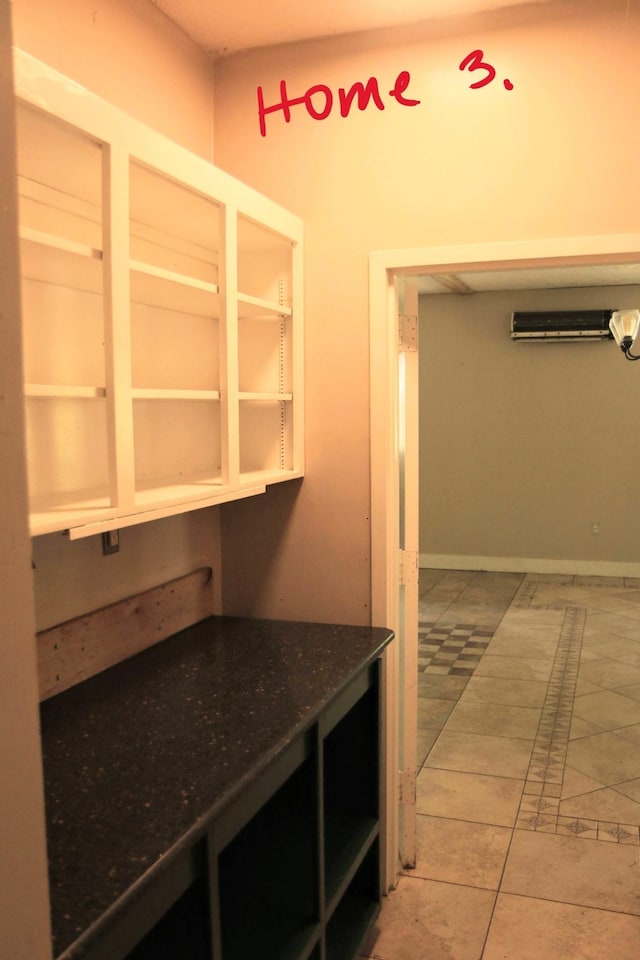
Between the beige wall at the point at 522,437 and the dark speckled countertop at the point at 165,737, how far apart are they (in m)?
5.80

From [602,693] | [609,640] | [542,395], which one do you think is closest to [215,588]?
[602,693]

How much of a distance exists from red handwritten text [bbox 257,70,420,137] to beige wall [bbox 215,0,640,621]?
0.07 ft

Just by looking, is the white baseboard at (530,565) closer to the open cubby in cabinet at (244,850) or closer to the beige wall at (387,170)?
the beige wall at (387,170)

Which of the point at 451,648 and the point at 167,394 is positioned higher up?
the point at 167,394

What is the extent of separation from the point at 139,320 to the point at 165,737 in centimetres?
119

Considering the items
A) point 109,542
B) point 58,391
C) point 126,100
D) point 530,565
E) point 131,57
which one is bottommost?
point 530,565

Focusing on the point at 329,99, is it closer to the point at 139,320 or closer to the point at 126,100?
the point at 126,100

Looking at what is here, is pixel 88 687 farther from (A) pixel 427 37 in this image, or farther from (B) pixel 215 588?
(A) pixel 427 37

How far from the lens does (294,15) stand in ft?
8.28

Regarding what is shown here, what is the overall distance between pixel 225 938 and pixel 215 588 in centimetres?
123

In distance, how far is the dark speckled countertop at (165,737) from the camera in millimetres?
1347

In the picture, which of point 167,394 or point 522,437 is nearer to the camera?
point 167,394

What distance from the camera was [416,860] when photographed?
2.99m

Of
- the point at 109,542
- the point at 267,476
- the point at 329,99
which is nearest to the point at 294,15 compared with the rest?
the point at 329,99
